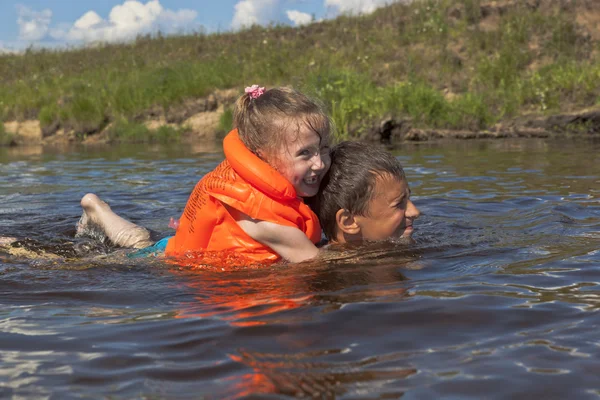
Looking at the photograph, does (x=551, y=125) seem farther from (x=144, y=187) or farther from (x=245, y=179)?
(x=245, y=179)

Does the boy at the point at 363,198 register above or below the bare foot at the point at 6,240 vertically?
above

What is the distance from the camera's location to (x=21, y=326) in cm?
291

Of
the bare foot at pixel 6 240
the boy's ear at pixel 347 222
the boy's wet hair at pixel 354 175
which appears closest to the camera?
the boy's wet hair at pixel 354 175

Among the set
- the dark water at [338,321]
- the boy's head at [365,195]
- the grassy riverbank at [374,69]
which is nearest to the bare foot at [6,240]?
the dark water at [338,321]

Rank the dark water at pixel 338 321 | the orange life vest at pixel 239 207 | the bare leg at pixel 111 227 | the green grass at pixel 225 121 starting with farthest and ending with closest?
1. the green grass at pixel 225 121
2. the bare leg at pixel 111 227
3. the orange life vest at pixel 239 207
4. the dark water at pixel 338 321

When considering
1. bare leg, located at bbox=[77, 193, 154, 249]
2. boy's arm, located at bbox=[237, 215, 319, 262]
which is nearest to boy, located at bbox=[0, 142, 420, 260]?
boy's arm, located at bbox=[237, 215, 319, 262]

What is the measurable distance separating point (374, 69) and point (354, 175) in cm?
1273

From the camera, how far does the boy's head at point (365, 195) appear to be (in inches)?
167

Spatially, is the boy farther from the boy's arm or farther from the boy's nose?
the boy's arm

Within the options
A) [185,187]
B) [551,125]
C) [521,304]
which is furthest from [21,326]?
[551,125]

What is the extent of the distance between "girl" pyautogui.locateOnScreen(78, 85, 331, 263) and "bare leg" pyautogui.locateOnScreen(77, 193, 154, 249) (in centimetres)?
103

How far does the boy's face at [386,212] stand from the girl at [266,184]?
30 cm

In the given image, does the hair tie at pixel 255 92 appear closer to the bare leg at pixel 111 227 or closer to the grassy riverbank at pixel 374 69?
the bare leg at pixel 111 227

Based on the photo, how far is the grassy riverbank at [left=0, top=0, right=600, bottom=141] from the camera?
13297 mm
